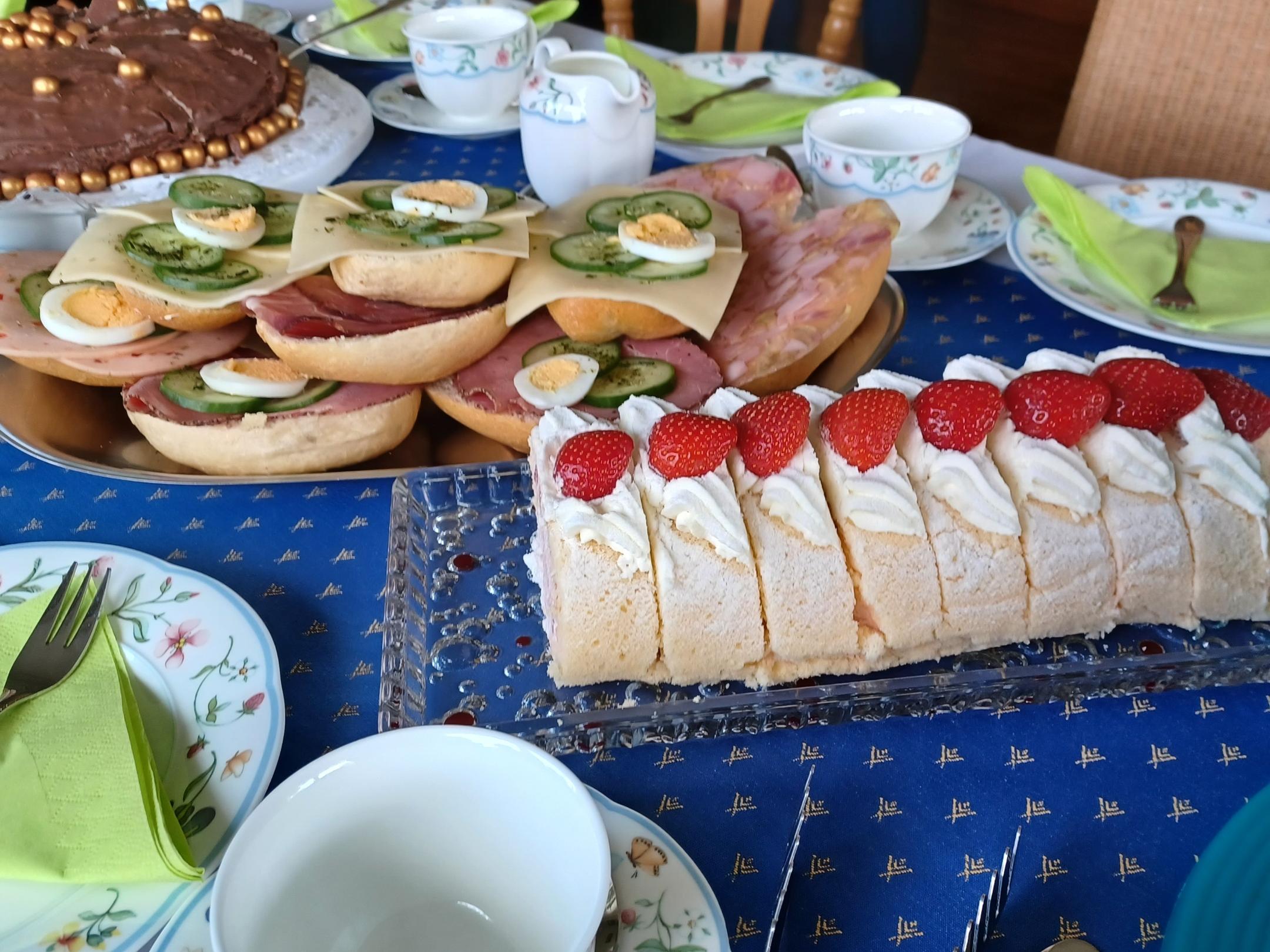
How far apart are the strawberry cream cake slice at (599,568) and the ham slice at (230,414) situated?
0.39m

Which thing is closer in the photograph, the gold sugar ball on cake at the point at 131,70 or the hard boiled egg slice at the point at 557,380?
the hard boiled egg slice at the point at 557,380

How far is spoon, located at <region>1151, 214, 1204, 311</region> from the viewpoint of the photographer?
1634mm

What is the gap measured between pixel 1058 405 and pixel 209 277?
3.61 ft

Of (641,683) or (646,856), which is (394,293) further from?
(646,856)

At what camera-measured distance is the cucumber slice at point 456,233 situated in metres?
1.41

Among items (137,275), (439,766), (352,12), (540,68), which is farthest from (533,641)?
(352,12)

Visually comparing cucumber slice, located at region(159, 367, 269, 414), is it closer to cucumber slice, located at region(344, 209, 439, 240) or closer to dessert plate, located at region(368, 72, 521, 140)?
cucumber slice, located at region(344, 209, 439, 240)

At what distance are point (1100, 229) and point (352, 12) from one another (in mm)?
1793

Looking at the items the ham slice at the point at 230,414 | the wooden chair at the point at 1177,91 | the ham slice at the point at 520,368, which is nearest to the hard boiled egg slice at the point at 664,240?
the ham slice at the point at 520,368

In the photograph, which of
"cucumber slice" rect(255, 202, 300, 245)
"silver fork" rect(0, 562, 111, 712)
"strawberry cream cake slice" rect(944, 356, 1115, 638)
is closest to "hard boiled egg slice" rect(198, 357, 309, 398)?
"cucumber slice" rect(255, 202, 300, 245)

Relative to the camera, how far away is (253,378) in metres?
A: 1.36

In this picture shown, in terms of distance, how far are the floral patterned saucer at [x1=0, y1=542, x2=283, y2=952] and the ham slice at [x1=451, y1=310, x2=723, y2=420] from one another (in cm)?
43

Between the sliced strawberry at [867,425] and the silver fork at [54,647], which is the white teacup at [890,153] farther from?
the silver fork at [54,647]

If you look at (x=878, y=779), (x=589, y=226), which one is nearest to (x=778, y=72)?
(x=589, y=226)
